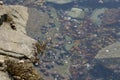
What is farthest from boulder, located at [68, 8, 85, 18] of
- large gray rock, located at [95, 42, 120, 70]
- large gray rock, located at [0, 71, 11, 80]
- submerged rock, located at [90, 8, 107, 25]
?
large gray rock, located at [0, 71, 11, 80]

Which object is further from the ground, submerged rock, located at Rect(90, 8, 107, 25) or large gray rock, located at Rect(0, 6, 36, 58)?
large gray rock, located at Rect(0, 6, 36, 58)

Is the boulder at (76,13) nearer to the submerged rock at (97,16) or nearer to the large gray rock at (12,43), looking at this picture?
the submerged rock at (97,16)

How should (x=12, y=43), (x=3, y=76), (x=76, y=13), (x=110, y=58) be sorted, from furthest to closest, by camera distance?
(x=76, y=13) → (x=110, y=58) → (x=12, y=43) → (x=3, y=76)

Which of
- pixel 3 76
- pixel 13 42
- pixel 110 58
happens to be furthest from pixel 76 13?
pixel 3 76

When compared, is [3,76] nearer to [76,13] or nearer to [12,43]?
[12,43]

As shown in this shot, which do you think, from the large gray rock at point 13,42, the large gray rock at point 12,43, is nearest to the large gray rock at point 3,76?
the large gray rock at point 12,43

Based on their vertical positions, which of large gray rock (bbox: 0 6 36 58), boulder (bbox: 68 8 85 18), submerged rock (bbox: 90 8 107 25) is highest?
large gray rock (bbox: 0 6 36 58)

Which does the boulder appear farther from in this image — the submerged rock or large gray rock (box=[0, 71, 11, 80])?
large gray rock (box=[0, 71, 11, 80])

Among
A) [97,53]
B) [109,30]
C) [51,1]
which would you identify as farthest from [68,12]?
[97,53]

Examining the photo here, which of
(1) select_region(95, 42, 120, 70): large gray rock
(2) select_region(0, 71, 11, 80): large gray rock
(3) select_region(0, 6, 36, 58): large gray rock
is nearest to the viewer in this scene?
(2) select_region(0, 71, 11, 80): large gray rock

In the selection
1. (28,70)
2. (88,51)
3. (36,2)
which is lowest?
(88,51)

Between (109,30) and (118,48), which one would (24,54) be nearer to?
(118,48)
